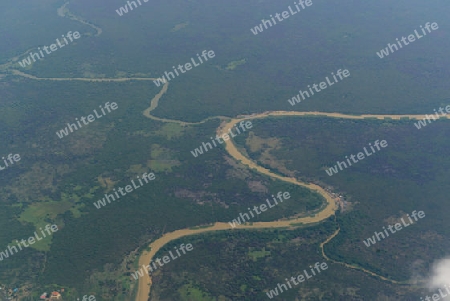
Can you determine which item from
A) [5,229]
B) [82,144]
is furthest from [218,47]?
[5,229]

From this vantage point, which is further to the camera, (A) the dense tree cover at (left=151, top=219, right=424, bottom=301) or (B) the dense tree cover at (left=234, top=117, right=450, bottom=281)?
(B) the dense tree cover at (left=234, top=117, right=450, bottom=281)

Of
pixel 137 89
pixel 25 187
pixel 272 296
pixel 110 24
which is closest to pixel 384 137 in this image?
pixel 272 296

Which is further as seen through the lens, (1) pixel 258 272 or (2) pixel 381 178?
(2) pixel 381 178

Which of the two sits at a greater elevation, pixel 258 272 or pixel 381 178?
pixel 258 272

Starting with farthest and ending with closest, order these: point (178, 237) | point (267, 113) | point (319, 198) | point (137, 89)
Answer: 1. point (137, 89)
2. point (267, 113)
3. point (319, 198)
4. point (178, 237)

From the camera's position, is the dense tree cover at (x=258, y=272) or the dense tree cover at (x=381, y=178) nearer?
the dense tree cover at (x=258, y=272)

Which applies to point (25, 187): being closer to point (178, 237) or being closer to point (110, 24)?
point (178, 237)

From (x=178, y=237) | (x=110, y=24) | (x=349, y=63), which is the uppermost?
(x=110, y=24)

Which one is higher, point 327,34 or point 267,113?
point 327,34

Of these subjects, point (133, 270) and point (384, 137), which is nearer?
point (133, 270)

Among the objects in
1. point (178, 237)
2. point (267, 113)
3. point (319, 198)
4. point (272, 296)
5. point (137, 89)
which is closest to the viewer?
point (272, 296)
